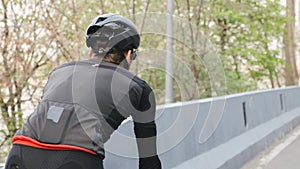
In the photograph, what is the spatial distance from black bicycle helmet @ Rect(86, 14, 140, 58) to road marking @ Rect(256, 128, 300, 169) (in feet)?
16.9

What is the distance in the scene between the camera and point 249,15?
1959 cm

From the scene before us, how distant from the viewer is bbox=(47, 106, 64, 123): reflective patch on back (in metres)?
2.23

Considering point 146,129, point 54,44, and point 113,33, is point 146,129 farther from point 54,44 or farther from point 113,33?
point 54,44

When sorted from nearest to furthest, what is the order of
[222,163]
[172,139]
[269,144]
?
[172,139] < [222,163] < [269,144]

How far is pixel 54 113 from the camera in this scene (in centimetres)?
225

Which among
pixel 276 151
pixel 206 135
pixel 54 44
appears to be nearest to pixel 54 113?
pixel 206 135

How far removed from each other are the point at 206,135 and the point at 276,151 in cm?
317

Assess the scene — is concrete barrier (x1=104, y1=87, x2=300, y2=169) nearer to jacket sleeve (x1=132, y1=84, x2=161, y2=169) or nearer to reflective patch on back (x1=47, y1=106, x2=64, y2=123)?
jacket sleeve (x1=132, y1=84, x2=161, y2=169)

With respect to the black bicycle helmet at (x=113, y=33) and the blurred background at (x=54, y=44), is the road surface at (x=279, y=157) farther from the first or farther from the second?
the black bicycle helmet at (x=113, y=33)

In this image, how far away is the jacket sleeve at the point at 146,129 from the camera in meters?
2.35

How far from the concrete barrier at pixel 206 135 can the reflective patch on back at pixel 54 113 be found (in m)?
1.47

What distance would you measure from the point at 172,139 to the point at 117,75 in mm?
2731

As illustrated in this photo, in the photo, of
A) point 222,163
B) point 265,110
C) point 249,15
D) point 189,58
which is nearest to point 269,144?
point 265,110

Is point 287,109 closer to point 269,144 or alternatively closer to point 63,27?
point 269,144
